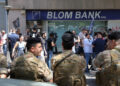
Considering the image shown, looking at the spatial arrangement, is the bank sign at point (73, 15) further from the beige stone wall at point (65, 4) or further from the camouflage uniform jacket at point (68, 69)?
the camouflage uniform jacket at point (68, 69)

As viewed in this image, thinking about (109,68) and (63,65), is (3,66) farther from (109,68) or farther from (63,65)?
(109,68)

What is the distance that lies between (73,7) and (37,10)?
270cm

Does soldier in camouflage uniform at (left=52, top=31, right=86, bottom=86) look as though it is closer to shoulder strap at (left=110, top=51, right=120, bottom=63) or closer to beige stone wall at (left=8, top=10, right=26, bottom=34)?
shoulder strap at (left=110, top=51, right=120, bottom=63)

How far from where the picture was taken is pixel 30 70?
150 inches

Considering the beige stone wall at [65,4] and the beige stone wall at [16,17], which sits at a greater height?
the beige stone wall at [65,4]

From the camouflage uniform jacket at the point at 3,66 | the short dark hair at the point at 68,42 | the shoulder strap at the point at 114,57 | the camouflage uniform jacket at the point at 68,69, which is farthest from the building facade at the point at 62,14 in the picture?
the shoulder strap at the point at 114,57

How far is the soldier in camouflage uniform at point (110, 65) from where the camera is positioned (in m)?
3.80

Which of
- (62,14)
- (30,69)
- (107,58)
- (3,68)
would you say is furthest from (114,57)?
(62,14)

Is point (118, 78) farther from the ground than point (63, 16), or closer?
closer

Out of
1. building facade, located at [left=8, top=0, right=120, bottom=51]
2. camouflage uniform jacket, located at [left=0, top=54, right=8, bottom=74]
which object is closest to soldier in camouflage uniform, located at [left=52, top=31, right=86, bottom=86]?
camouflage uniform jacket, located at [left=0, top=54, right=8, bottom=74]

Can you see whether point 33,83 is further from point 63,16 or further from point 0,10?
point 0,10

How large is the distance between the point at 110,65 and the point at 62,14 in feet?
51.1

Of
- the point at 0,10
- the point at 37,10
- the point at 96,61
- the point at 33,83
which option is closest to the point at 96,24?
the point at 37,10

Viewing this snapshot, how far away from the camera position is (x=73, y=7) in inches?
758
